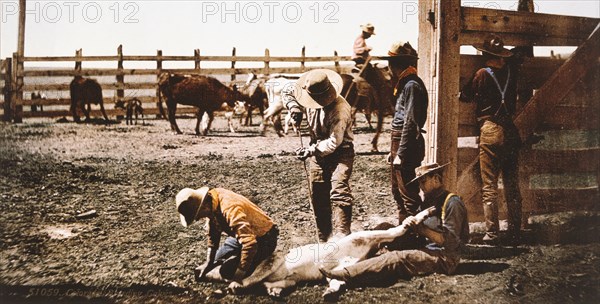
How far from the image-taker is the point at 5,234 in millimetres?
4004

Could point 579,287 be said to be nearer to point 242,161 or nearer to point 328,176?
point 328,176

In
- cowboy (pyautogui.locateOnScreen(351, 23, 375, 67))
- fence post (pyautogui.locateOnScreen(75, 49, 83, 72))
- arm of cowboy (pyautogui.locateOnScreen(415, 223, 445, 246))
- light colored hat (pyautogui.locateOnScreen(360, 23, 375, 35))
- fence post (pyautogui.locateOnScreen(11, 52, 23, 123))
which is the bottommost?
arm of cowboy (pyautogui.locateOnScreen(415, 223, 445, 246))

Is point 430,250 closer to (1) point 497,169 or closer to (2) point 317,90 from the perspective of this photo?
(1) point 497,169

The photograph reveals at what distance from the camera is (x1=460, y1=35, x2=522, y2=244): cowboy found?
4.67 meters

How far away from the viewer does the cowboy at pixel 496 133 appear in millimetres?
4668

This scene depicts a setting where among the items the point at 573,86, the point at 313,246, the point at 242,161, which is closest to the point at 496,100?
the point at 573,86

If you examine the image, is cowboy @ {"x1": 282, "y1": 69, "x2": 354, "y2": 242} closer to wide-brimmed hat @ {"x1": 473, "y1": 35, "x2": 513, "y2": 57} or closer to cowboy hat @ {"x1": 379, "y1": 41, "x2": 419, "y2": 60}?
cowboy hat @ {"x1": 379, "y1": 41, "x2": 419, "y2": 60}

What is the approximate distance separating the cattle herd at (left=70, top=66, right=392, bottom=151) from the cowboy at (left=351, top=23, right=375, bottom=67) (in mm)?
387

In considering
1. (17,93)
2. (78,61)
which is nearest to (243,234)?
(78,61)

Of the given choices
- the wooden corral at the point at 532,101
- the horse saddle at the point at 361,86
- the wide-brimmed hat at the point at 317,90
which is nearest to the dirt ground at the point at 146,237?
the wooden corral at the point at 532,101

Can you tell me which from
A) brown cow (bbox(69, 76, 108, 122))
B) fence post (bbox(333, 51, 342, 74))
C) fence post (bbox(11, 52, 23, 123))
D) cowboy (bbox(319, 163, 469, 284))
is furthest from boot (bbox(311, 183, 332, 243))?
brown cow (bbox(69, 76, 108, 122))

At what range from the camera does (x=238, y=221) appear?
371 cm

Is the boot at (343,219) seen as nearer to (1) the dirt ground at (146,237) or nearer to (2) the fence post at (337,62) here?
(1) the dirt ground at (146,237)

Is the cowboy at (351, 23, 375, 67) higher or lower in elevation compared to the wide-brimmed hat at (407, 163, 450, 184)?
higher
